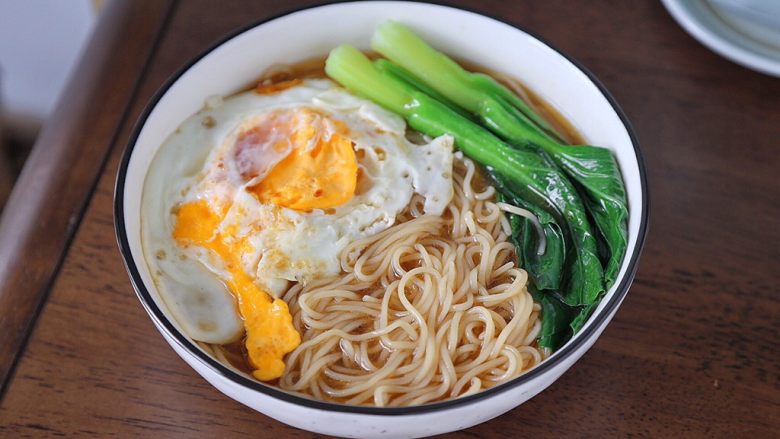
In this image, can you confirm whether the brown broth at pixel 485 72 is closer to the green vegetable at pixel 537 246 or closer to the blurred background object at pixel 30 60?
the green vegetable at pixel 537 246

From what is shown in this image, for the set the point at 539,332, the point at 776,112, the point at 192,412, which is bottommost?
the point at 192,412

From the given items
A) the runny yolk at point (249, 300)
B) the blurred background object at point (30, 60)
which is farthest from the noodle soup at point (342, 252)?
the blurred background object at point (30, 60)

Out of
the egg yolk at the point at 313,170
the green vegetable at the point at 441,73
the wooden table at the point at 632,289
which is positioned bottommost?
the wooden table at the point at 632,289

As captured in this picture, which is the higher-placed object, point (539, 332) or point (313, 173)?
point (313, 173)

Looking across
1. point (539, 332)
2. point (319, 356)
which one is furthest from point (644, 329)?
point (319, 356)

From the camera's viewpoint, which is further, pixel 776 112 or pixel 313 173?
pixel 776 112

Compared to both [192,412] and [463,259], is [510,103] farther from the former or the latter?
[192,412]

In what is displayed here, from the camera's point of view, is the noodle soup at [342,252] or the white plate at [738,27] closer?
the noodle soup at [342,252]
